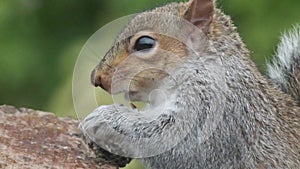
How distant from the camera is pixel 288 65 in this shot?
2.33 metres

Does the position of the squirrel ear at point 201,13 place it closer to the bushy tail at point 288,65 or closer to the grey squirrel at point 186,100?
the grey squirrel at point 186,100

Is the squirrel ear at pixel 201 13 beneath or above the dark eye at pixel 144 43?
above

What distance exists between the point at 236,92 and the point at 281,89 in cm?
32

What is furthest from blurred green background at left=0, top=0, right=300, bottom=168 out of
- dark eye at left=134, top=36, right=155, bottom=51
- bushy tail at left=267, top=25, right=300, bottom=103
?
dark eye at left=134, top=36, right=155, bottom=51

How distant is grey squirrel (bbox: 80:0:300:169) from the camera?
1951 mm

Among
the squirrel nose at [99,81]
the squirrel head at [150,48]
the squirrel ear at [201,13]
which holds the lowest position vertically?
the squirrel nose at [99,81]

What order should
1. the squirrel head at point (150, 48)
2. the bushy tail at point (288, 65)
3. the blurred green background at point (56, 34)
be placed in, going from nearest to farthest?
1. the squirrel head at point (150, 48)
2. the bushy tail at point (288, 65)
3. the blurred green background at point (56, 34)

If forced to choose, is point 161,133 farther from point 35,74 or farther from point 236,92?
point 35,74

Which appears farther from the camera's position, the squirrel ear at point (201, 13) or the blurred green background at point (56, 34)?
the blurred green background at point (56, 34)

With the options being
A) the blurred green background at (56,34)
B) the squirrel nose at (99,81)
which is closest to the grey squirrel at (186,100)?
the squirrel nose at (99,81)

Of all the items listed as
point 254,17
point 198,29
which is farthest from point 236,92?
point 254,17

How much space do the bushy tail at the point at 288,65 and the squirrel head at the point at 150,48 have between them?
1.21 ft

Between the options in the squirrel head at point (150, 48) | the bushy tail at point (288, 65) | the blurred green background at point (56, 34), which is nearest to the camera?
the squirrel head at point (150, 48)

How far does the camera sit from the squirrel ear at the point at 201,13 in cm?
197
